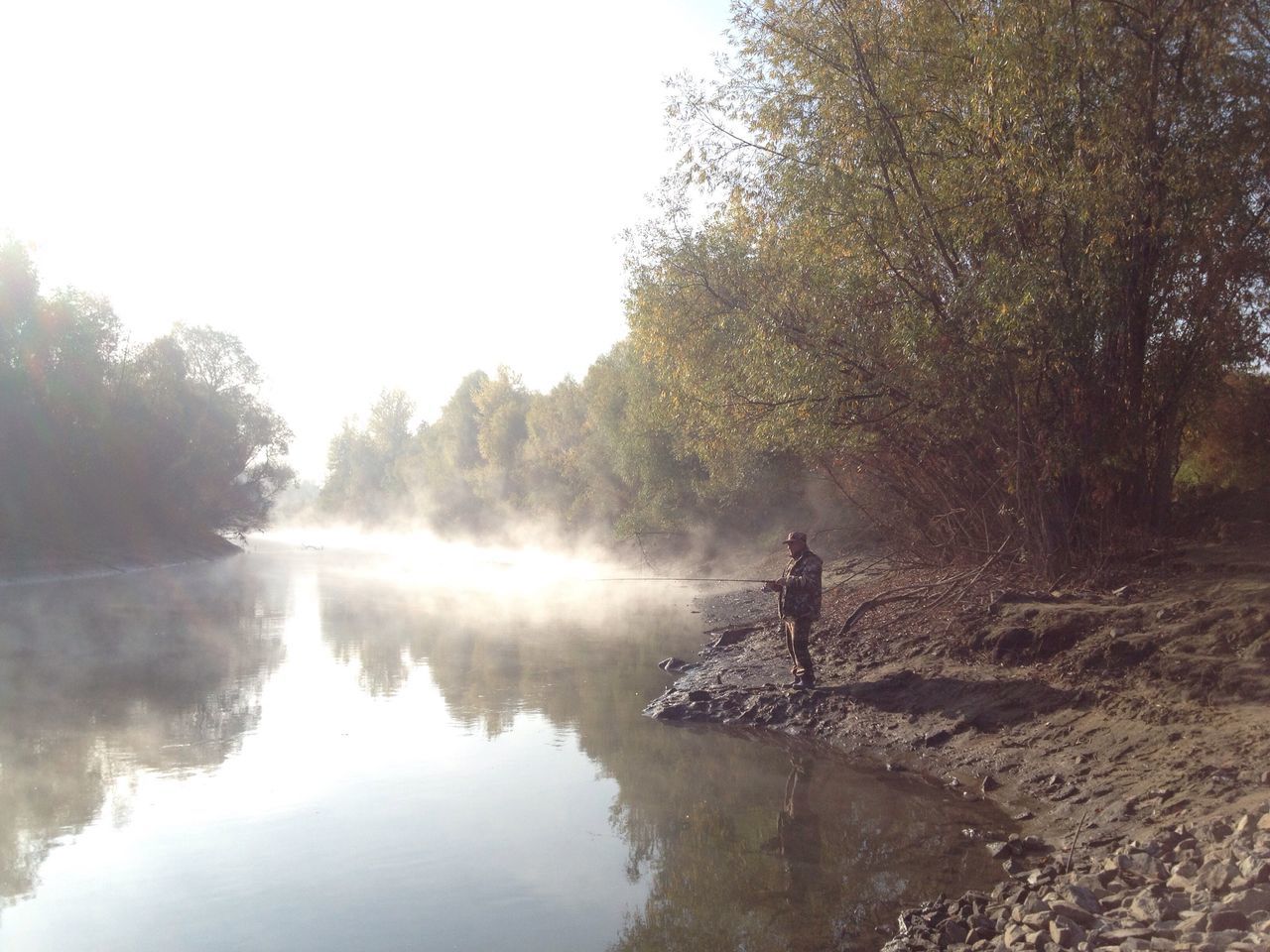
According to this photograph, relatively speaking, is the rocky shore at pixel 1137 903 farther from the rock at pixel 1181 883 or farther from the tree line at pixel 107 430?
the tree line at pixel 107 430

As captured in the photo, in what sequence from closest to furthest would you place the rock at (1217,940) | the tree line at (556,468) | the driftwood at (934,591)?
the rock at (1217,940) < the driftwood at (934,591) < the tree line at (556,468)

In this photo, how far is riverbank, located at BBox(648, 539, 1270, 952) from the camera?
6.48 metres

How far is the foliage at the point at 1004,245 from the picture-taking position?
10.4 meters

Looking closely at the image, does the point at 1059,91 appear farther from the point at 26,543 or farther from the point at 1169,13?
the point at 26,543

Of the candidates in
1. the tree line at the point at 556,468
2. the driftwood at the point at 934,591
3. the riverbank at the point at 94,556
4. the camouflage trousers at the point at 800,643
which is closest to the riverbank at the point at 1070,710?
the driftwood at the point at 934,591

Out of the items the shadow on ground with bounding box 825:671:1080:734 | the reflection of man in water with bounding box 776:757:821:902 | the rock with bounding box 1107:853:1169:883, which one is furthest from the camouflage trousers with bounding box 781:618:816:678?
the rock with bounding box 1107:853:1169:883

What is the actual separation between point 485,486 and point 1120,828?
62192 mm

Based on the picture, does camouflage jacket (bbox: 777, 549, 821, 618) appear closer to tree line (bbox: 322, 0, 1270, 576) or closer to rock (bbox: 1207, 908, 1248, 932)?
tree line (bbox: 322, 0, 1270, 576)

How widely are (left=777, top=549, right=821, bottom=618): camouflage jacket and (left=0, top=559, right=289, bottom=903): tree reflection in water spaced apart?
6.52 m

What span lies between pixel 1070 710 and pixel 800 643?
341 centimetres

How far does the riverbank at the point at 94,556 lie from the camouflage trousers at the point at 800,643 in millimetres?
29955

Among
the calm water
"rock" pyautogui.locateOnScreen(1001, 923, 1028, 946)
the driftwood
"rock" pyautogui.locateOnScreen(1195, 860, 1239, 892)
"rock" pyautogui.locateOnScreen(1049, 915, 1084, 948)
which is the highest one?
the driftwood

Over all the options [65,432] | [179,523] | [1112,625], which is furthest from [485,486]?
[1112,625]

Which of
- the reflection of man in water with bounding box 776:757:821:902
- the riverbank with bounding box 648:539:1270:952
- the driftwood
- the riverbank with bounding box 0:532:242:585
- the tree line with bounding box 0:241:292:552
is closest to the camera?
the riverbank with bounding box 648:539:1270:952
